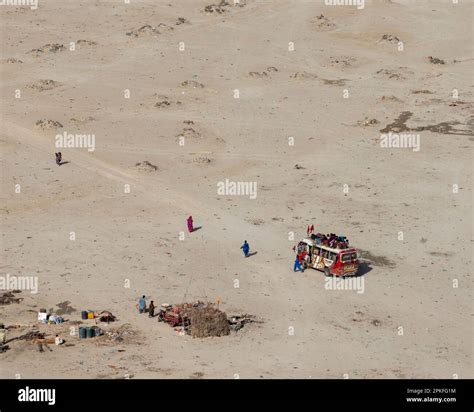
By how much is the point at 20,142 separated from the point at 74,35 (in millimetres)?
26981

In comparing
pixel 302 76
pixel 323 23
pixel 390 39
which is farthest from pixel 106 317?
pixel 323 23

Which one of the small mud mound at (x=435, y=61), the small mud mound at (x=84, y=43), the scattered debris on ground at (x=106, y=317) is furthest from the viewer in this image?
the small mud mound at (x=84, y=43)

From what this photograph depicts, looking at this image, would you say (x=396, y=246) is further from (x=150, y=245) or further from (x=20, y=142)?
(x=20, y=142)

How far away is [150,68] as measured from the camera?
77.9 metres

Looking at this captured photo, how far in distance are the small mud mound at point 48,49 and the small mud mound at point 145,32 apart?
7241mm

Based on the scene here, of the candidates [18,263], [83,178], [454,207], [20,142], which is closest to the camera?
[18,263]

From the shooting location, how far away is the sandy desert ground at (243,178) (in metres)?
36.8

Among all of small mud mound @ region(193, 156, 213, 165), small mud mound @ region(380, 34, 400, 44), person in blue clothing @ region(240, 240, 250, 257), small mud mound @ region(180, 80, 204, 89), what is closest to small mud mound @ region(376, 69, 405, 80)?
small mud mound @ region(380, 34, 400, 44)

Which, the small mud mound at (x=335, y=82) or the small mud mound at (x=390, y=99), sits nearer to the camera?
the small mud mound at (x=390, y=99)

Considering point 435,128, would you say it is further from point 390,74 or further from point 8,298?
point 8,298

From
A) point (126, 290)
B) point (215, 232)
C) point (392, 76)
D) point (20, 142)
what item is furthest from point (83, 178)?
point (392, 76)

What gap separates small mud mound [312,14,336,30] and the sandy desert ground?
216 mm

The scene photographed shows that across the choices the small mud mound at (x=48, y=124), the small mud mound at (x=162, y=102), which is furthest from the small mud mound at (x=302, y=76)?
the small mud mound at (x=48, y=124)

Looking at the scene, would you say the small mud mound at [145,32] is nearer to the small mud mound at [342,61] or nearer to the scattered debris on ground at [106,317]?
the small mud mound at [342,61]
